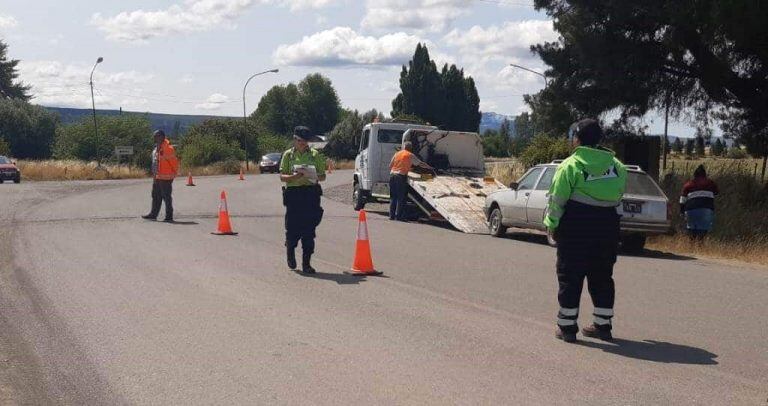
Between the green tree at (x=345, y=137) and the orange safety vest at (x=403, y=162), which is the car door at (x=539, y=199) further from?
the green tree at (x=345, y=137)

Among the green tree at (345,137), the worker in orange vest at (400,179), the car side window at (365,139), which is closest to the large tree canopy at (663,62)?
the worker in orange vest at (400,179)

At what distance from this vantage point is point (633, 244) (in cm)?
1603

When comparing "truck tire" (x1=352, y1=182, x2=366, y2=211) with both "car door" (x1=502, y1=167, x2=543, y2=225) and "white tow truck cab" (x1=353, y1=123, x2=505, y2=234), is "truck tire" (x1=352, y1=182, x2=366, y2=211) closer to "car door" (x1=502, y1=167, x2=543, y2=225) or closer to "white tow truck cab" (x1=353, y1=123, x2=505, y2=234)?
"white tow truck cab" (x1=353, y1=123, x2=505, y2=234)

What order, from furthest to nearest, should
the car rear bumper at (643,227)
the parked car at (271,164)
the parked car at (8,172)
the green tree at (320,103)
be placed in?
the green tree at (320,103)
the parked car at (271,164)
the parked car at (8,172)
the car rear bumper at (643,227)

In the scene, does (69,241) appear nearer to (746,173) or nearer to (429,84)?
(746,173)

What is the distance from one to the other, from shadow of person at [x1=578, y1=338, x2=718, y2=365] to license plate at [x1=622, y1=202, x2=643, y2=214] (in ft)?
25.5

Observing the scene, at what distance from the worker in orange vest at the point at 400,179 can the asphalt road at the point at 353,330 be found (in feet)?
20.6

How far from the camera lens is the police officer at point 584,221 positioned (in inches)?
305

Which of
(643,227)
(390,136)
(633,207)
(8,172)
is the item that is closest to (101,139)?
(8,172)

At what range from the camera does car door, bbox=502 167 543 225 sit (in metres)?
17.1

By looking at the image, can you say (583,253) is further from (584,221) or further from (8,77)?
(8,77)

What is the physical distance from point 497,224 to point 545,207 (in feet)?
7.25


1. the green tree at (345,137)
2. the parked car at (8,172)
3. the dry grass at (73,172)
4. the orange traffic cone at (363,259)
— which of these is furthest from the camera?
the green tree at (345,137)

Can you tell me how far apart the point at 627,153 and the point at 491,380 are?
58.1 feet
